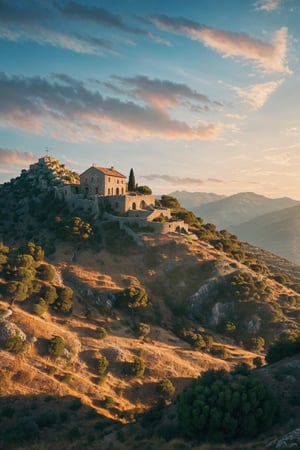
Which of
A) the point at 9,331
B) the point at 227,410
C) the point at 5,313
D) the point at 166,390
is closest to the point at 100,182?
the point at 5,313

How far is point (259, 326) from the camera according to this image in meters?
74.1

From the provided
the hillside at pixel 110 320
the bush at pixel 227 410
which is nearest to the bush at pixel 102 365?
the hillside at pixel 110 320

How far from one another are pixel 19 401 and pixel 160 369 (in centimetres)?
2337

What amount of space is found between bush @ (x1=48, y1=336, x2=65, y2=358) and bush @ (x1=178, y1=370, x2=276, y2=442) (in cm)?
2281

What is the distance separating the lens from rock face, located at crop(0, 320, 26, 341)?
47.5m

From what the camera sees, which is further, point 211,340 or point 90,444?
point 211,340

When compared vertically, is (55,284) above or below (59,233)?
below

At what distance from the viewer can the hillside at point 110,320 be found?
42906 mm

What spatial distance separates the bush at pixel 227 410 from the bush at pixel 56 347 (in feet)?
74.8

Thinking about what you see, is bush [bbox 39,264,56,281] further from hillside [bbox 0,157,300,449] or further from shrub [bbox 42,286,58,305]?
shrub [bbox 42,286,58,305]

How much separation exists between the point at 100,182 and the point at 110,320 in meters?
47.7

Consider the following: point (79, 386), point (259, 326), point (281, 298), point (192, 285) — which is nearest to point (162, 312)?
point (192, 285)

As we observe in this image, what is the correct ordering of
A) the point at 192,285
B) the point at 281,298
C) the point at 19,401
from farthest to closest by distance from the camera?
1. the point at 281,298
2. the point at 192,285
3. the point at 19,401

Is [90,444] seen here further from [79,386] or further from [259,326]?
[259,326]
